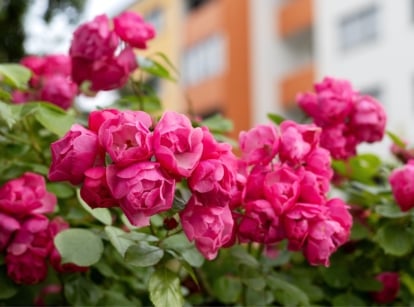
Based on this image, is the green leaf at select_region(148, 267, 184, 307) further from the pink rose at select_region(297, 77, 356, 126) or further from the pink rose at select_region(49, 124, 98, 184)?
the pink rose at select_region(297, 77, 356, 126)

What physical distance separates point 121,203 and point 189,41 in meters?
14.3

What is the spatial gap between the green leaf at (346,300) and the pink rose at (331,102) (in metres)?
0.22

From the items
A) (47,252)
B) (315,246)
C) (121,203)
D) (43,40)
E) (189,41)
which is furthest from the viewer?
(189,41)

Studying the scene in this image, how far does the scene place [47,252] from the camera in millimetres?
890

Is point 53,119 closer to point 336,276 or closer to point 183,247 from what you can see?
point 183,247

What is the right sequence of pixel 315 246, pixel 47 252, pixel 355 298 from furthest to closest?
1. pixel 355 298
2. pixel 47 252
3. pixel 315 246

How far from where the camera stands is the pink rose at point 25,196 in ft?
2.86

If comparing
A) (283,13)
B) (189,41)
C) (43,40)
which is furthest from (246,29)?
(43,40)

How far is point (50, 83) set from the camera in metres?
1.15

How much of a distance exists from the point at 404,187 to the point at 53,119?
41 cm

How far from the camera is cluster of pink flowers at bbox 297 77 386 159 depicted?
994mm

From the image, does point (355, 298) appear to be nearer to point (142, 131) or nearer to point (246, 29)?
point (142, 131)

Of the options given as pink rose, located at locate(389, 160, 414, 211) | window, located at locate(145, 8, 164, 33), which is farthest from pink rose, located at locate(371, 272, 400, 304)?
window, located at locate(145, 8, 164, 33)

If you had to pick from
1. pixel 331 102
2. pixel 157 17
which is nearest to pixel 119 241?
pixel 331 102
